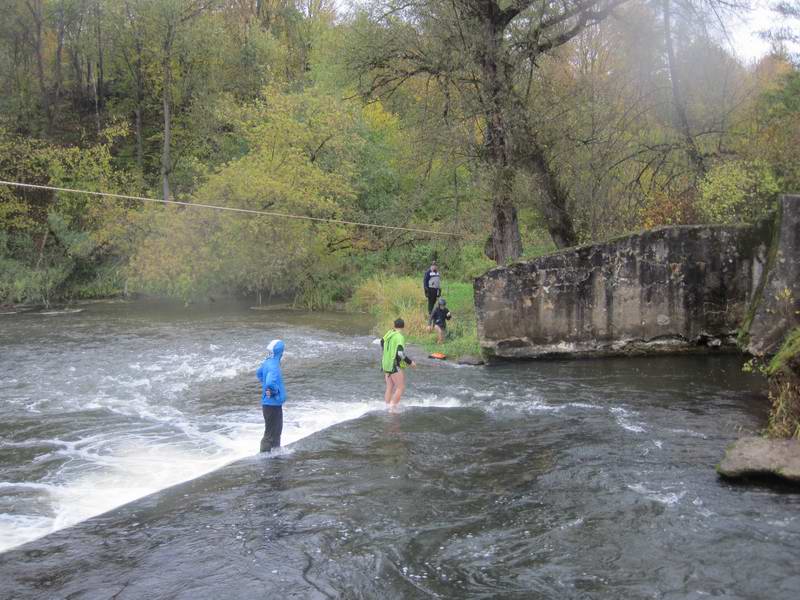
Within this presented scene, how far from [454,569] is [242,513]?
9.08ft

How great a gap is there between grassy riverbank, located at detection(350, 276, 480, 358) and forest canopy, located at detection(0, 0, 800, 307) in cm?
170

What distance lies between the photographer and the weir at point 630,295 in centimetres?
1641

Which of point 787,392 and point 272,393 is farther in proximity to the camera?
point 272,393

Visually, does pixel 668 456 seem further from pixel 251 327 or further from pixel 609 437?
pixel 251 327

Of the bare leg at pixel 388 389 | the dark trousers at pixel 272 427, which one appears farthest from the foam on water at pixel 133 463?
the dark trousers at pixel 272 427

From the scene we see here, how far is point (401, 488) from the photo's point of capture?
922 centimetres

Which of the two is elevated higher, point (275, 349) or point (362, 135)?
point (362, 135)

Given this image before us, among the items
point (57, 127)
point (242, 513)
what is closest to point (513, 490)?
point (242, 513)

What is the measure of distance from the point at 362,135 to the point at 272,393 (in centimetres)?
2636

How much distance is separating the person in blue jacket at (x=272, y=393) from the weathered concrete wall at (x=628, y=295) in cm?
731

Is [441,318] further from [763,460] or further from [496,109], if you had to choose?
[763,460]

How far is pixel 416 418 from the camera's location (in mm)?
12688

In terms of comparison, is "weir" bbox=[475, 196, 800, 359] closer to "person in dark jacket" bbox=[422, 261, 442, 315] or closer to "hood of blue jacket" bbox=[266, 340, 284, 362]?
"person in dark jacket" bbox=[422, 261, 442, 315]

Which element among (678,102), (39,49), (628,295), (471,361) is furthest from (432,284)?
(39,49)
